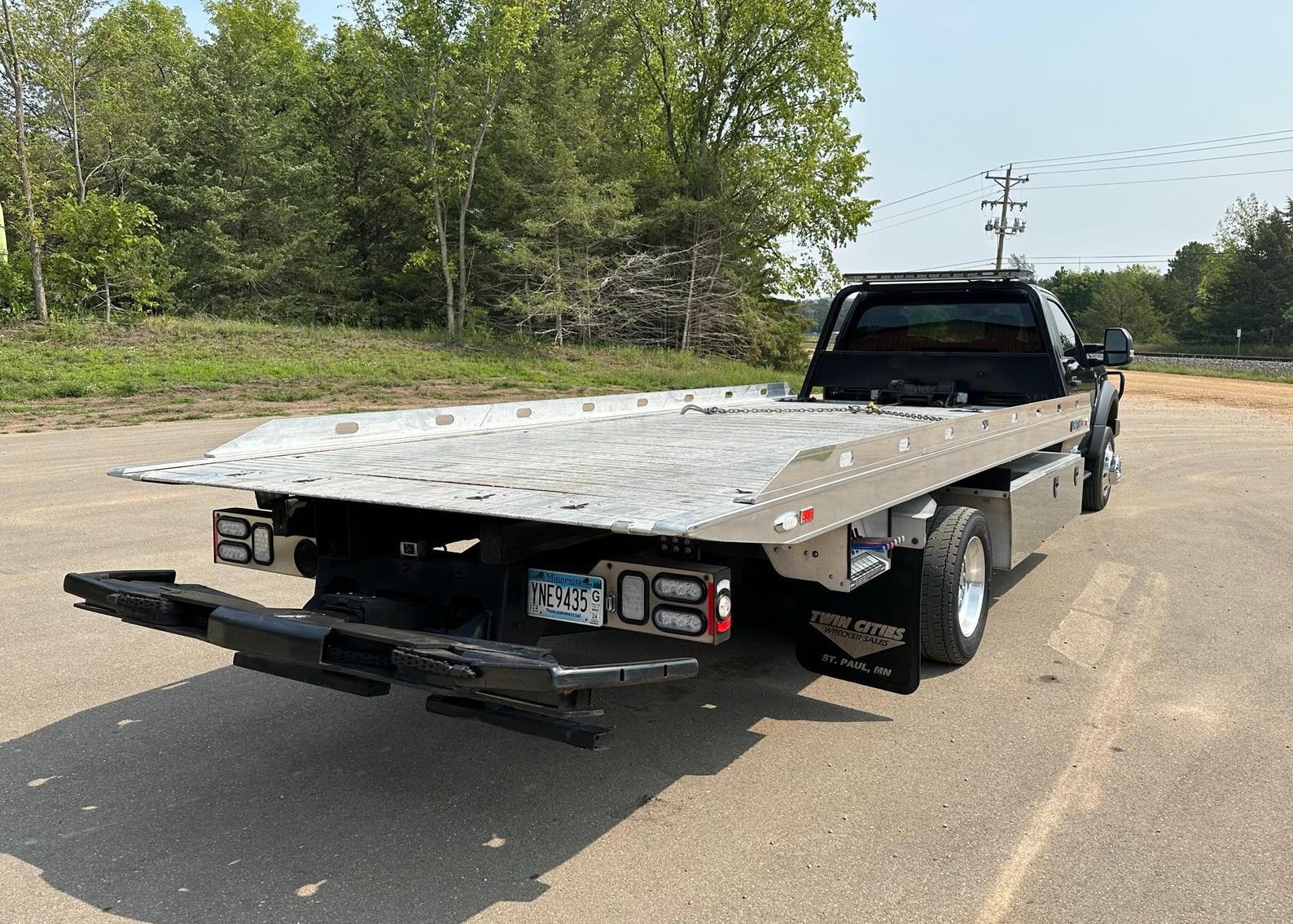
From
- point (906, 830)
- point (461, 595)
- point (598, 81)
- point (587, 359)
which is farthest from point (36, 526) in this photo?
point (598, 81)

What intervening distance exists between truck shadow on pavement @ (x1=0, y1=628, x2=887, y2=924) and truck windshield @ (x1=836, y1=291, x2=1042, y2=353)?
404 cm

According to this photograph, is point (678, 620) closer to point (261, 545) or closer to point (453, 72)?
point (261, 545)

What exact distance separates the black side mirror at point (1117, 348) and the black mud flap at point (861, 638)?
15.3 ft

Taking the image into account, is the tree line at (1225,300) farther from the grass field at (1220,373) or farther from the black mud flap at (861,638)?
the black mud flap at (861,638)

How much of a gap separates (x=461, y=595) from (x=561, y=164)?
25.7 m

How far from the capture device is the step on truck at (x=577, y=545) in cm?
284

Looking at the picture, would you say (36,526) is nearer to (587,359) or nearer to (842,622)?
(842,622)

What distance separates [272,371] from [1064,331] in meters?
16.7

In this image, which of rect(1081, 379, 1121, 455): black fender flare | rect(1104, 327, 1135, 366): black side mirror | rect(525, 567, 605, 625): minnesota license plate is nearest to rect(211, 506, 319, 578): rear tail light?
rect(525, 567, 605, 625): minnesota license plate

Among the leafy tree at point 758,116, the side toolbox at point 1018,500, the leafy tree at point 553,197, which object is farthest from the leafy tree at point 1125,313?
the side toolbox at point 1018,500

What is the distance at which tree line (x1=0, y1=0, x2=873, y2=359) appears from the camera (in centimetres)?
2447

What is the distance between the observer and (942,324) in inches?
305

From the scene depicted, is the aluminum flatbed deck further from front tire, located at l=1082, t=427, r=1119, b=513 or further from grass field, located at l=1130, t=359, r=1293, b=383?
grass field, located at l=1130, t=359, r=1293, b=383

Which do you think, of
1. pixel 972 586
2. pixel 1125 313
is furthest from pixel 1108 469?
pixel 1125 313
